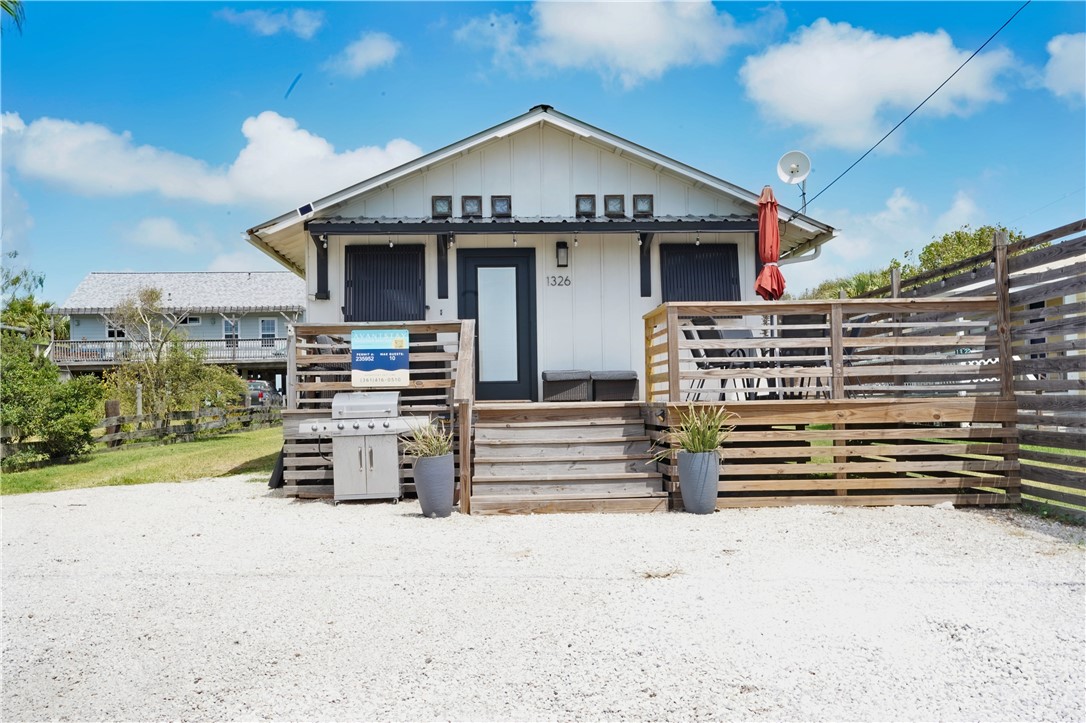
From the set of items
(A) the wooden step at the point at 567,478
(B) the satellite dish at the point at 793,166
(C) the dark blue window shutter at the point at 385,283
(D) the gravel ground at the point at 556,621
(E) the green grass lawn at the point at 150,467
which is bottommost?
(D) the gravel ground at the point at 556,621

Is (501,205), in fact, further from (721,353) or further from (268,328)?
(268,328)

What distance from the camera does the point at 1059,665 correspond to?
3.35 metres

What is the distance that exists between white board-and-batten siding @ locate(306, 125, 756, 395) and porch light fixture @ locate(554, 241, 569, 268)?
0.06m

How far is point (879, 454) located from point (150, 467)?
35.3ft

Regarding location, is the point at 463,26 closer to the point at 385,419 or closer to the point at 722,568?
the point at 385,419

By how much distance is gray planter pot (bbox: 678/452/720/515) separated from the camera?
6.74 metres

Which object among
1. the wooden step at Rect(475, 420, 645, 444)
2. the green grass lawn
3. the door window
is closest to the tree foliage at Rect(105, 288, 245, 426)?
the green grass lawn

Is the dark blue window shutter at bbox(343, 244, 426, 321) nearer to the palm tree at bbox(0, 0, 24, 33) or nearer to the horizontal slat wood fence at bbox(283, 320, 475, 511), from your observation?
the horizontal slat wood fence at bbox(283, 320, 475, 511)

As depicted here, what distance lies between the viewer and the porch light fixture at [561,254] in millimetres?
9922

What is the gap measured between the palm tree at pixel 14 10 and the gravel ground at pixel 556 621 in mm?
5104

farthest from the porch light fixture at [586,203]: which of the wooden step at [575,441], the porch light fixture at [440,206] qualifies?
the wooden step at [575,441]

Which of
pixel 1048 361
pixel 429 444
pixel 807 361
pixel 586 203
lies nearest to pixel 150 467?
pixel 429 444

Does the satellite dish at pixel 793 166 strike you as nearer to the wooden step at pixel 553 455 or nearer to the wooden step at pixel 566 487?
the wooden step at pixel 553 455

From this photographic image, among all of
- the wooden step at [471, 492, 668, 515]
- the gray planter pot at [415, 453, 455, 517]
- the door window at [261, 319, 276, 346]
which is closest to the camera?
the gray planter pot at [415, 453, 455, 517]
